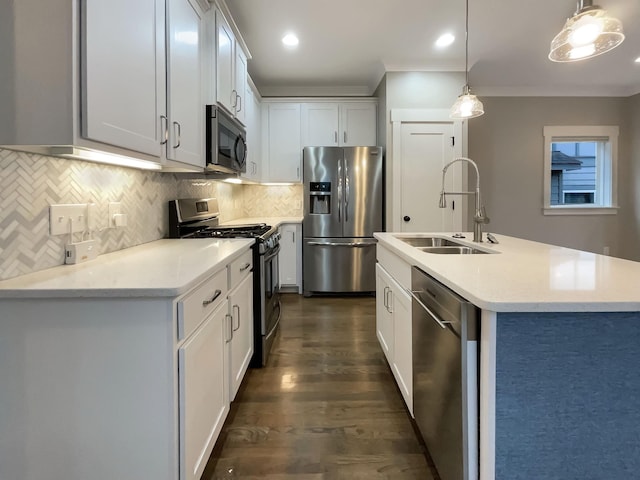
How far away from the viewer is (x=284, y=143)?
15.9 feet

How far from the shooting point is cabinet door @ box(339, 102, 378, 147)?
474cm

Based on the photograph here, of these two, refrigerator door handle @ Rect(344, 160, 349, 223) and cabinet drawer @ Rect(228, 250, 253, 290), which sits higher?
refrigerator door handle @ Rect(344, 160, 349, 223)

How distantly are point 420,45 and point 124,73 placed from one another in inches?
122

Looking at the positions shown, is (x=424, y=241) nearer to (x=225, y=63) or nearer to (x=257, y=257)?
(x=257, y=257)

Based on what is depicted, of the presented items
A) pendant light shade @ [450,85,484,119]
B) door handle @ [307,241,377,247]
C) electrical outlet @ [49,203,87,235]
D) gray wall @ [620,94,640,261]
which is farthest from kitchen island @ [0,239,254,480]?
gray wall @ [620,94,640,261]

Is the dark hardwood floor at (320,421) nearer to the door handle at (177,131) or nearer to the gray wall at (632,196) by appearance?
the door handle at (177,131)

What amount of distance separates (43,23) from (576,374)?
180 centimetres

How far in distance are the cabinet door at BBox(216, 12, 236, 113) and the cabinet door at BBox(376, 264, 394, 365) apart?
160 cm

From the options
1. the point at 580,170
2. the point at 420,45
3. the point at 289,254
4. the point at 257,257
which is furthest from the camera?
the point at 580,170

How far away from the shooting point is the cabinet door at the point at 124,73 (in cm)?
118

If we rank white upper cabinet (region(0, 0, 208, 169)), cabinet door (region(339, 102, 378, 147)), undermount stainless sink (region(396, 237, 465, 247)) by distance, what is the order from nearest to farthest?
white upper cabinet (region(0, 0, 208, 169)) < undermount stainless sink (region(396, 237, 465, 247)) < cabinet door (region(339, 102, 378, 147))

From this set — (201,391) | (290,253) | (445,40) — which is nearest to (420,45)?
(445,40)

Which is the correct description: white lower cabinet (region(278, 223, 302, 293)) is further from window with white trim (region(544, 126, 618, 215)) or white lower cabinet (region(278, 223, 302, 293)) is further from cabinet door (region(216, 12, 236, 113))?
window with white trim (region(544, 126, 618, 215))

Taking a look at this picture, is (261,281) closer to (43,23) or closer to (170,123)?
(170,123)
